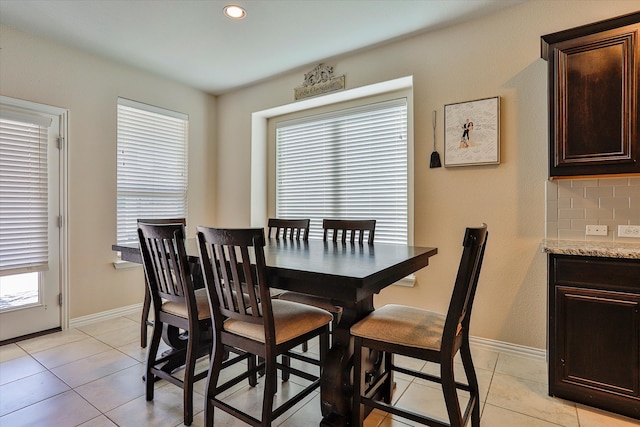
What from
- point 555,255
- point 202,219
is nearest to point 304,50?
point 202,219

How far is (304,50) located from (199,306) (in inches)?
100

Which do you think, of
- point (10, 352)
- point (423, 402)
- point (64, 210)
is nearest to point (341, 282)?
point (423, 402)

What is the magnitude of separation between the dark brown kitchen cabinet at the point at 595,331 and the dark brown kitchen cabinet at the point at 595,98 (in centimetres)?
61

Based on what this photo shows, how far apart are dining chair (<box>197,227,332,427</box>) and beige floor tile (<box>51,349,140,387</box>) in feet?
3.92

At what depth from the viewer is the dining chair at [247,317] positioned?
149cm

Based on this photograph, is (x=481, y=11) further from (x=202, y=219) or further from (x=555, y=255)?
(x=202, y=219)

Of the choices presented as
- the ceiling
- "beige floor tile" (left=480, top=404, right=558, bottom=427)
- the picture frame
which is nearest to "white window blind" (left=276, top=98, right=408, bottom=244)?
the picture frame

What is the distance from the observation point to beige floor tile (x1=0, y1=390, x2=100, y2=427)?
1.82 m

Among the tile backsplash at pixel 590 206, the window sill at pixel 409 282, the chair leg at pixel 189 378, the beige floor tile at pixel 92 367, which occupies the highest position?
the tile backsplash at pixel 590 206

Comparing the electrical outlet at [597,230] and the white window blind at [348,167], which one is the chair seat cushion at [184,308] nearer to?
the white window blind at [348,167]

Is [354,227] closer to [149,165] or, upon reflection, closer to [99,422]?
[99,422]

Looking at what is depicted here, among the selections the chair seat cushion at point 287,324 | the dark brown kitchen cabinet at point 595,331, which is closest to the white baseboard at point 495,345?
the dark brown kitchen cabinet at point 595,331

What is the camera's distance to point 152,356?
201 cm

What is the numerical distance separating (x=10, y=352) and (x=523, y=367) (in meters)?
3.87
